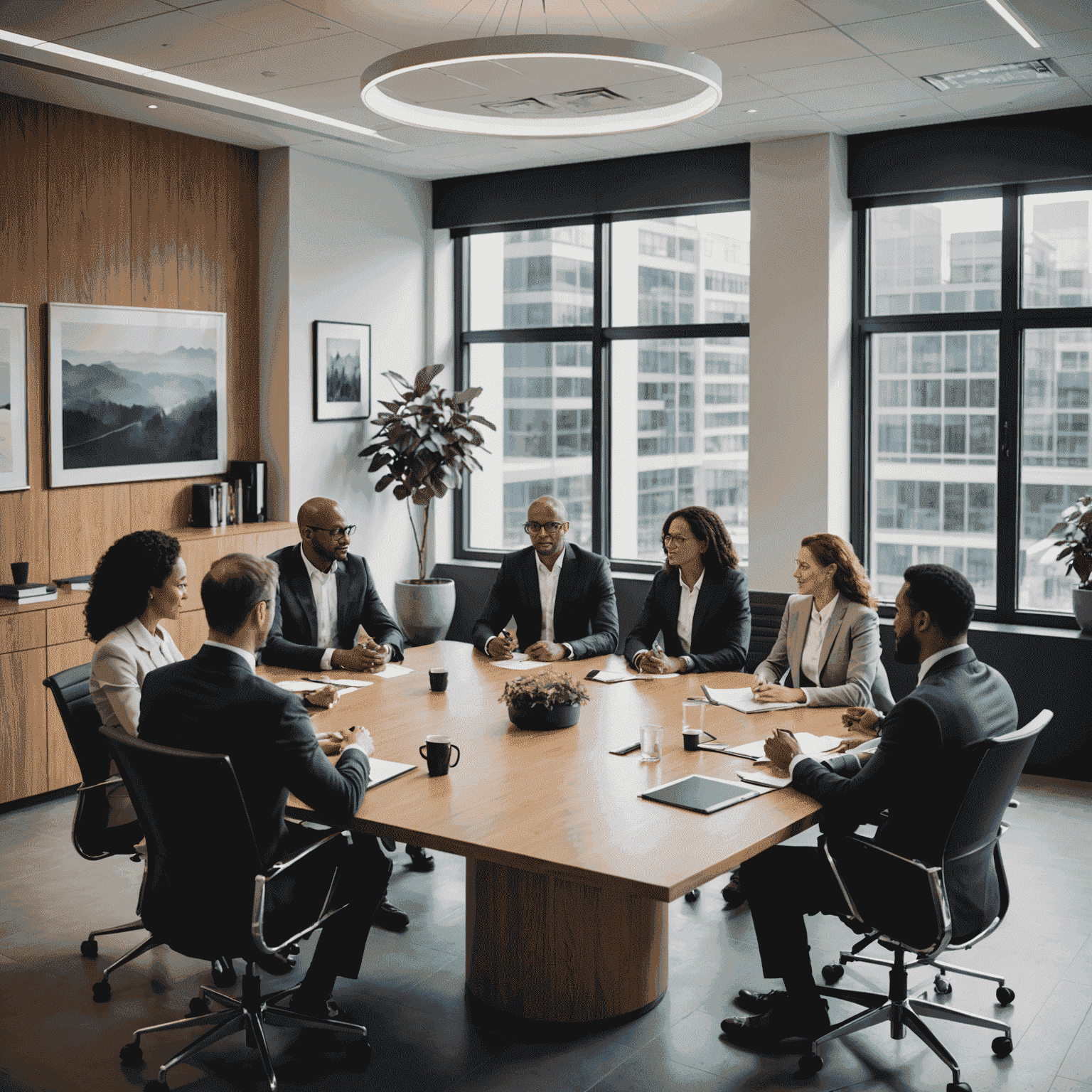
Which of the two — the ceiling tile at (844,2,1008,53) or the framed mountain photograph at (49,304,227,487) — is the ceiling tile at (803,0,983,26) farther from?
the framed mountain photograph at (49,304,227,487)

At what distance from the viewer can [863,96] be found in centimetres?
590

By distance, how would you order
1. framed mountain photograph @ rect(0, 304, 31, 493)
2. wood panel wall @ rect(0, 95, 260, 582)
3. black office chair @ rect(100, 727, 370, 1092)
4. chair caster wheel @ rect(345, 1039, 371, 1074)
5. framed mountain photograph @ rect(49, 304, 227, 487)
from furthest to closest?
framed mountain photograph @ rect(49, 304, 227, 487) < wood panel wall @ rect(0, 95, 260, 582) < framed mountain photograph @ rect(0, 304, 31, 493) < chair caster wheel @ rect(345, 1039, 371, 1074) < black office chair @ rect(100, 727, 370, 1092)

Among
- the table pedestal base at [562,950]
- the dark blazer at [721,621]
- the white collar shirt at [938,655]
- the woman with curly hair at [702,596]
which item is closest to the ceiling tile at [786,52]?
the woman with curly hair at [702,596]

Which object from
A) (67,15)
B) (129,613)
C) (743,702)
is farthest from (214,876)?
(67,15)

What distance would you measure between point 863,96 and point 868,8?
1388 millimetres

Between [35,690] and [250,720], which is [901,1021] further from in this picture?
[35,690]

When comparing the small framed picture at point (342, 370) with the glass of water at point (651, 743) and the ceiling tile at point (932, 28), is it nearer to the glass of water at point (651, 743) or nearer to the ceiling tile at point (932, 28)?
the ceiling tile at point (932, 28)

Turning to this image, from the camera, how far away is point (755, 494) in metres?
7.14

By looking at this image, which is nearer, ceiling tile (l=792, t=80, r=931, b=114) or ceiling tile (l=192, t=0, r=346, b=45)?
ceiling tile (l=192, t=0, r=346, b=45)

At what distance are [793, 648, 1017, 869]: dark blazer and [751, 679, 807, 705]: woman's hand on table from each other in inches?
38.1

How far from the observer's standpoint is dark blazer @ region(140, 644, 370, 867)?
2.88m

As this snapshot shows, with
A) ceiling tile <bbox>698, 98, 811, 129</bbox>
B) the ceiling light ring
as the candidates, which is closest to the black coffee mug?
the ceiling light ring

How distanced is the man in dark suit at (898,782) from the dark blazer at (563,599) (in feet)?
6.73

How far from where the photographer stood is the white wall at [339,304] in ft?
24.1
